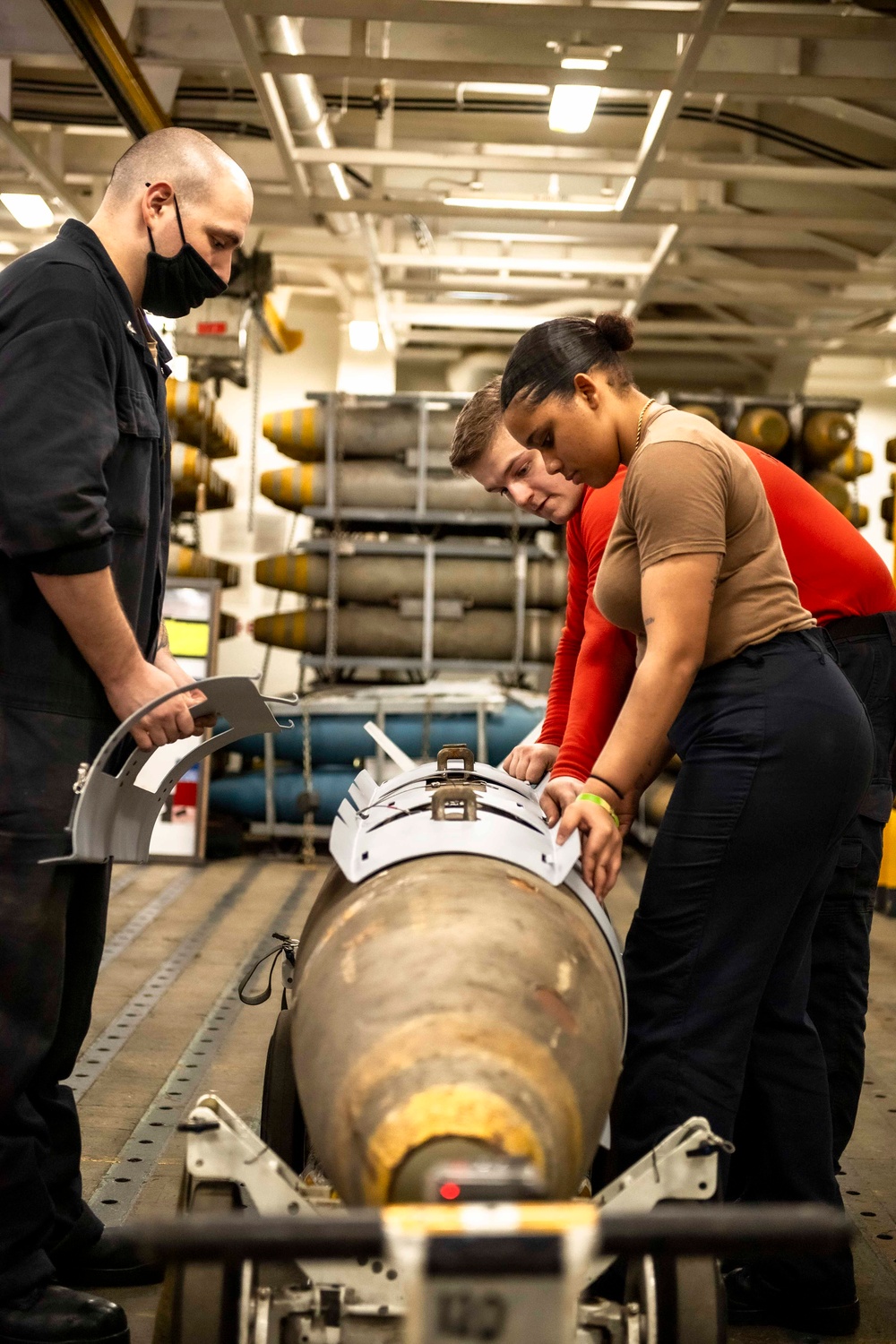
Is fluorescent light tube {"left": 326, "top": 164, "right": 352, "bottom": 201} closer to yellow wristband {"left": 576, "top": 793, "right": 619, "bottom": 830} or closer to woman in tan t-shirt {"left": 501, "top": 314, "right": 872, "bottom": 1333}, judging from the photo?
woman in tan t-shirt {"left": 501, "top": 314, "right": 872, "bottom": 1333}

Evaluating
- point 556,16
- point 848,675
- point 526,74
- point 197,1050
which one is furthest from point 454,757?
point 526,74

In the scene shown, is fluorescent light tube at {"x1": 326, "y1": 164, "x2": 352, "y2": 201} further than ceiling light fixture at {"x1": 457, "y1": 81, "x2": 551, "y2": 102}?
Yes

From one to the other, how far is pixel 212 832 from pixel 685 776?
4.76 meters

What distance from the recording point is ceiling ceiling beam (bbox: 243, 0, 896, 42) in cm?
384

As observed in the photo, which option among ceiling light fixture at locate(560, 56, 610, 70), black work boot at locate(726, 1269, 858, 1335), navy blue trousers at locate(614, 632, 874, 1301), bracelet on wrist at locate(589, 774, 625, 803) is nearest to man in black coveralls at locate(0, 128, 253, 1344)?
bracelet on wrist at locate(589, 774, 625, 803)

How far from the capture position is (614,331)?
187 cm

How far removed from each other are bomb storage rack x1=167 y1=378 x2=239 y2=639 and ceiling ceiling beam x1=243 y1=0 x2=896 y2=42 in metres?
2.78

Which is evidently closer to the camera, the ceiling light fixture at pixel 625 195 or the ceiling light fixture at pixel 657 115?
the ceiling light fixture at pixel 657 115

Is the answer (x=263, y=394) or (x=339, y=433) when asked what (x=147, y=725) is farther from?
(x=263, y=394)

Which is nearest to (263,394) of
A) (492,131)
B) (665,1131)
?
(492,131)

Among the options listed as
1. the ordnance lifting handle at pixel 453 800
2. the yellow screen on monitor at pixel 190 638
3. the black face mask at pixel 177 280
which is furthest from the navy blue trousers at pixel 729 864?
the yellow screen on monitor at pixel 190 638

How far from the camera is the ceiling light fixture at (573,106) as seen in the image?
445 centimetres

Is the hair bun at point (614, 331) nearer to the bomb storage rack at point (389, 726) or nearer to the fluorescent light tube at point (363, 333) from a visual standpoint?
the bomb storage rack at point (389, 726)

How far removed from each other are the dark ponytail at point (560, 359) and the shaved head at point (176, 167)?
55 cm
